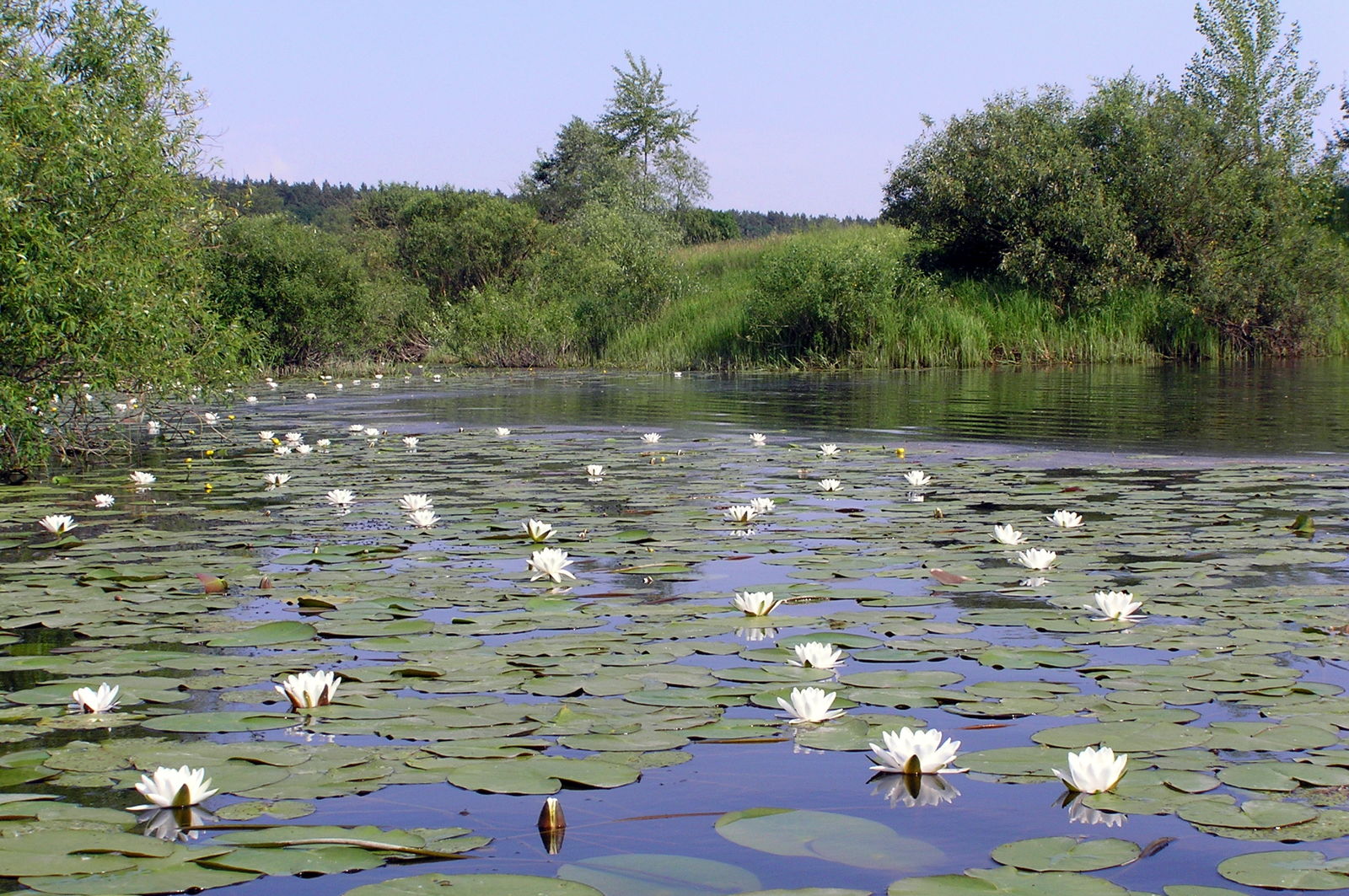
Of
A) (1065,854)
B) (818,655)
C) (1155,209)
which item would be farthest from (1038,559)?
(1155,209)

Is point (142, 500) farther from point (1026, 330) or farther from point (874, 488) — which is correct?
point (1026, 330)

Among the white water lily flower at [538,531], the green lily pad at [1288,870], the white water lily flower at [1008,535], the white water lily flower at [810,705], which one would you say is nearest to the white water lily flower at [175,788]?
the white water lily flower at [810,705]

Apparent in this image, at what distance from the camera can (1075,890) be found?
1.50 metres

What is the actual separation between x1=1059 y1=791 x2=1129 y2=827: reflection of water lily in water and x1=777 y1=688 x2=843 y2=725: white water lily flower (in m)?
0.49

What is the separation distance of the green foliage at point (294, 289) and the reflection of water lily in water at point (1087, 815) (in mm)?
21325

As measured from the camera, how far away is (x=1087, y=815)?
1811mm

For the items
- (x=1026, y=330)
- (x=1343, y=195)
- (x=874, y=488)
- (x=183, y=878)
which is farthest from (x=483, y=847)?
(x=1343, y=195)

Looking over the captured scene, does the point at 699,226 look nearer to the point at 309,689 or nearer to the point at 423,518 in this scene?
the point at 423,518

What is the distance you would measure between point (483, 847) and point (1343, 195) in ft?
125

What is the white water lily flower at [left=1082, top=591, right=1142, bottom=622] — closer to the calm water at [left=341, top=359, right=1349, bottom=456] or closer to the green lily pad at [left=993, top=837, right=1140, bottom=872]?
the green lily pad at [left=993, top=837, right=1140, bottom=872]

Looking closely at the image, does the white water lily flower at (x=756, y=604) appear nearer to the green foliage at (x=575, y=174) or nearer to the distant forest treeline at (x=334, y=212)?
the distant forest treeline at (x=334, y=212)

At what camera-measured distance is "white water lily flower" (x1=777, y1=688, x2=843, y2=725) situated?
2207mm

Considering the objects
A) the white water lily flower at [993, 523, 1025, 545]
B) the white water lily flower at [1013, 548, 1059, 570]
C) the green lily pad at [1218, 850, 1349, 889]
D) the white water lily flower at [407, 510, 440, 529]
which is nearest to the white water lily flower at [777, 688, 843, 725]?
the green lily pad at [1218, 850, 1349, 889]

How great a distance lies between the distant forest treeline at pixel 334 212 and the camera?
3212 cm
